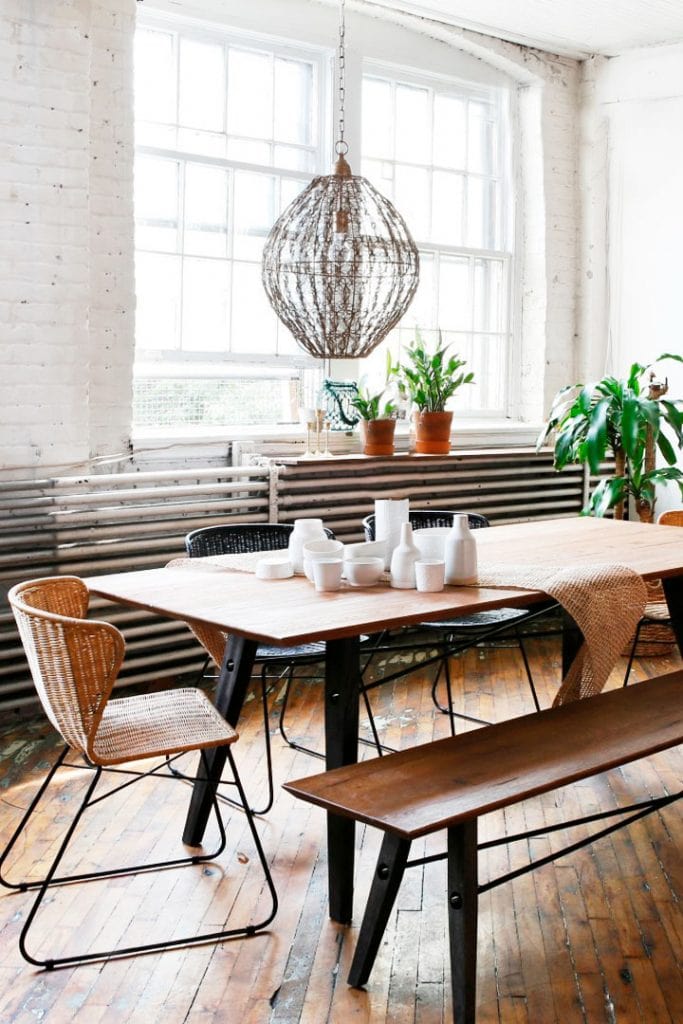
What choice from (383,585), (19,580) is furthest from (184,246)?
(383,585)

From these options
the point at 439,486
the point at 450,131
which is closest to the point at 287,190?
the point at 450,131

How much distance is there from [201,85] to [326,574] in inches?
130

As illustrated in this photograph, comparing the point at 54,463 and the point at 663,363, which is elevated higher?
the point at 663,363

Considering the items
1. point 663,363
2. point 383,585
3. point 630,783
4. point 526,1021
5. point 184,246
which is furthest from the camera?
point 663,363

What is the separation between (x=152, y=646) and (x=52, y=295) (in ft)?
5.13

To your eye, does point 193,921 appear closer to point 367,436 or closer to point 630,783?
point 630,783

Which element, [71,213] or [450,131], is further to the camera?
[450,131]

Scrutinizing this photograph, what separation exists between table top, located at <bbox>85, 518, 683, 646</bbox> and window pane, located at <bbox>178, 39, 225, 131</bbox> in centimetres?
272

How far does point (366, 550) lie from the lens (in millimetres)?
3590

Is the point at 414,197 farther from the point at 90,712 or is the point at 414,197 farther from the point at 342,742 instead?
the point at 90,712

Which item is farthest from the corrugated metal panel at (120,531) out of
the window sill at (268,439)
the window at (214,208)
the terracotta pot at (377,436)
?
the terracotta pot at (377,436)

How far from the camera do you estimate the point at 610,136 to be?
23.1 feet

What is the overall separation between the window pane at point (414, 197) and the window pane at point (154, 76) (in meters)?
1.47

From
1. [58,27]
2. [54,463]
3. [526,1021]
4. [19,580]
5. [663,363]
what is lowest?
[526,1021]
